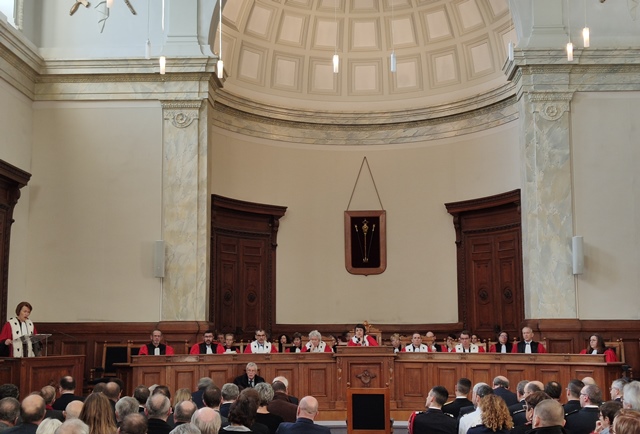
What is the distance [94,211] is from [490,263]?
831 cm

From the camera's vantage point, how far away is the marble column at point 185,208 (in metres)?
14.6

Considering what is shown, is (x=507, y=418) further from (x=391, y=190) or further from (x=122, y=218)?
(x=391, y=190)

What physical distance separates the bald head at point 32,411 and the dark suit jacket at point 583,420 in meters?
4.22

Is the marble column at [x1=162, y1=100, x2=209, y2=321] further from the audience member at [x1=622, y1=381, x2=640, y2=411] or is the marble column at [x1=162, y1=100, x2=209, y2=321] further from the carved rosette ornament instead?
the audience member at [x1=622, y1=381, x2=640, y2=411]

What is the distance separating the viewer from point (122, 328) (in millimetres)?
14602

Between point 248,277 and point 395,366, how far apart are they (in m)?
5.81

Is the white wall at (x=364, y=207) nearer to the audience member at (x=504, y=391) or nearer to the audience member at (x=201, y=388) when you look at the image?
the audience member at (x=201, y=388)

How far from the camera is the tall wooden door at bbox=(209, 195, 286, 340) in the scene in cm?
1717

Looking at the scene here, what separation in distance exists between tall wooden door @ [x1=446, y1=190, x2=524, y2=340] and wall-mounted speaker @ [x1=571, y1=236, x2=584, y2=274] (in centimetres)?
218

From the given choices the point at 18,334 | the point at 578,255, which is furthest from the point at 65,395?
the point at 578,255

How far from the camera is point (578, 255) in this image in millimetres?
14484

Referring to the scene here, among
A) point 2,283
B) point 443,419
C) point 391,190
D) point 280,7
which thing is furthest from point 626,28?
point 2,283

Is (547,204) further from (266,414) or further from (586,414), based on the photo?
(266,414)

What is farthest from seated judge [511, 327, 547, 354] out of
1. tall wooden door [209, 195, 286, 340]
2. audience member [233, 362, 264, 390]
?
tall wooden door [209, 195, 286, 340]
